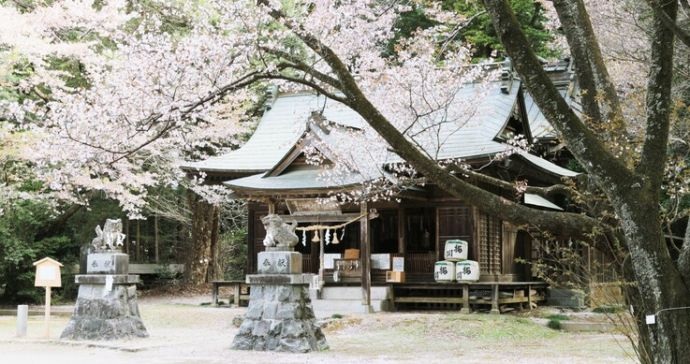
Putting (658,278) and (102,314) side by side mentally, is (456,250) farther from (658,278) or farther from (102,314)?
(658,278)

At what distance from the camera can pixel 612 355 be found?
11391 millimetres

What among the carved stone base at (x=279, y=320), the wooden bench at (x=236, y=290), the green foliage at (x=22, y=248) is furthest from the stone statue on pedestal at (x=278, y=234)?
the green foliage at (x=22, y=248)

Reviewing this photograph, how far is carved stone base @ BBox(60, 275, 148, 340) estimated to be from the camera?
13492mm

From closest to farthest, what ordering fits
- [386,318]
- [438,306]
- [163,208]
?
1. [386,318]
2. [438,306]
3. [163,208]

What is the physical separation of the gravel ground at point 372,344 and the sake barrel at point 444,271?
1607mm

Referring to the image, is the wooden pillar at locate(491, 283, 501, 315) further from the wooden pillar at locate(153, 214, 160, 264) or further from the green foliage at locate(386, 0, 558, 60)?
the wooden pillar at locate(153, 214, 160, 264)

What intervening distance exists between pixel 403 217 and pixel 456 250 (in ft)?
6.41

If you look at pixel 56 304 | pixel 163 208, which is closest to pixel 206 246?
pixel 163 208

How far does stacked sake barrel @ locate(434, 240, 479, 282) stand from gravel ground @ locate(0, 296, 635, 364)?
164cm

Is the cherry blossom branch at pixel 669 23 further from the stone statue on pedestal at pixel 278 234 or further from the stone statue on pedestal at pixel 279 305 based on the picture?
the stone statue on pedestal at pixel 278 234

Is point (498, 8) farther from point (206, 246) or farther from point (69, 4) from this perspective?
point (206, 246)

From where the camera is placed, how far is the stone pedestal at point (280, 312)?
11.7 m

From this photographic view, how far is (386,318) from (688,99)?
737 cm

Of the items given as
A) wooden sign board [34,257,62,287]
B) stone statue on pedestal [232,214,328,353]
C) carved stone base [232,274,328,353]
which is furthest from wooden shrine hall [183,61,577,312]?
carved stone base [232,274,328,353]
